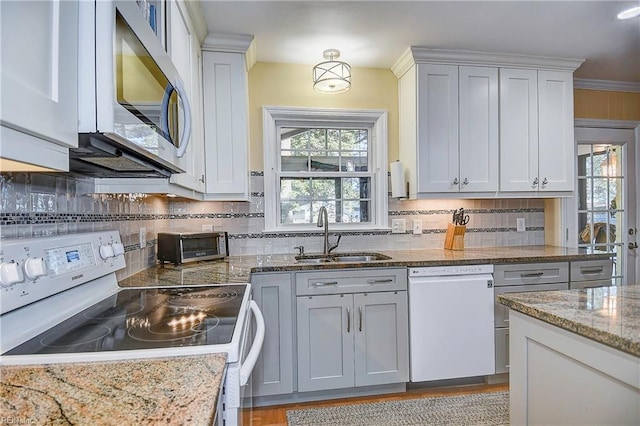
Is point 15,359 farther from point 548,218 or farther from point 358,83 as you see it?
point 548,218

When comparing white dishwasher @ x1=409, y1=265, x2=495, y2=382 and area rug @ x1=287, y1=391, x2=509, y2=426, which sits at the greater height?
white dishwasher @ x1=409, y1=265, x2=495, y2=382

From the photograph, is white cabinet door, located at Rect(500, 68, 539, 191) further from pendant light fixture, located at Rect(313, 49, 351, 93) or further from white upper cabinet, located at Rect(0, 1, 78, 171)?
white upper cabinet, located at Rect(0, 1, 78, 171)

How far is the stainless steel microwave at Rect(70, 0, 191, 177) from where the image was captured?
0.81m

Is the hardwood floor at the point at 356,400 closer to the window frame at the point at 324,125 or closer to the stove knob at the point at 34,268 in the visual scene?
the window frame at the point at 324,125

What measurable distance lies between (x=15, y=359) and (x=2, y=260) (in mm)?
241

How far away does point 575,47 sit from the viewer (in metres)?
2.58

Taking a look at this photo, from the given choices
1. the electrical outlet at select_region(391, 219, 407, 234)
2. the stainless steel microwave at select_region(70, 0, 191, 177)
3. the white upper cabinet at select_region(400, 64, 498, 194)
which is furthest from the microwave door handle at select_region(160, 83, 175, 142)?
the electrical outlet at select_region(391, 219, 407, 234)

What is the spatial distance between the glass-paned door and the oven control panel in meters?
3.68

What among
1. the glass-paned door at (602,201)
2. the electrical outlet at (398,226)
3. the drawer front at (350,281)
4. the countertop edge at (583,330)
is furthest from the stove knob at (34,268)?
the glass-paned door at (602,201)

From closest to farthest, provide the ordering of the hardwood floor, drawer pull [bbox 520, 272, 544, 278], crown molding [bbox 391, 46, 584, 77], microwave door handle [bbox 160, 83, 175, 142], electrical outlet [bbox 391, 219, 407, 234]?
microwave door handle [bbox 160, 83, 175, 142] → the hardwood floor → drawer pull [bbox 520, 272, 544, 278] → crown molding [bbox 391, 46, 584, 77] → electrical outlet [bbox 391, 219, 407, 234]

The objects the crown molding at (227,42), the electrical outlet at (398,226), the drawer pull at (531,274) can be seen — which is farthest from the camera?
the electrical outlet at (398,226)

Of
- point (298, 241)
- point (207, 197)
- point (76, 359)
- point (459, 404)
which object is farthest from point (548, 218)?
point (76, 359)

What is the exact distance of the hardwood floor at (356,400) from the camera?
2113mm

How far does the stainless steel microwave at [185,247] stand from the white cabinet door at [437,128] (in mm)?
1558
